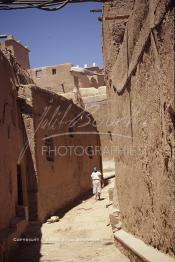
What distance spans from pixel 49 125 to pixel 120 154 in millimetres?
5633

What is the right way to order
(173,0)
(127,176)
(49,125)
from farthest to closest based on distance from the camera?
(49,125), (127,176), (173,0)

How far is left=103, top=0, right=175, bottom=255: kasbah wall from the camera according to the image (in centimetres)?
398

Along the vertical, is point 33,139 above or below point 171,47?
below

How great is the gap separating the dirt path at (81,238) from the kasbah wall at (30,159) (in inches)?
27.9

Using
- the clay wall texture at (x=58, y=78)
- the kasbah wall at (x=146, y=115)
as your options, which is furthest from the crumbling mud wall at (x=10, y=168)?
the clay wall texture at (x=58, y=78)

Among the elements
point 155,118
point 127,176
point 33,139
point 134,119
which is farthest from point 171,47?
point 33,139

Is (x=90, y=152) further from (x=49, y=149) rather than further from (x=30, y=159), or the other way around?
(x=30, y=159)

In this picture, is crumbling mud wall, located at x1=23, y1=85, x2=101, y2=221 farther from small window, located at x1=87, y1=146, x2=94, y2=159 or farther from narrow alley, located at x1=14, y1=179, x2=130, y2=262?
narrow alley, located at x1=14, y1=179, x2=130, y2=262

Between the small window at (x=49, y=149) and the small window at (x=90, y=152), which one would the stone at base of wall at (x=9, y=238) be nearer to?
the small window at (x=49, y=149)

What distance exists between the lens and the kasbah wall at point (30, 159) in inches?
330

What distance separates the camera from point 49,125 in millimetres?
12812

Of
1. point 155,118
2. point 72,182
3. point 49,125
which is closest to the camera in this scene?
point 155,118

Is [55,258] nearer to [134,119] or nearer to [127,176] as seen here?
[127,176]

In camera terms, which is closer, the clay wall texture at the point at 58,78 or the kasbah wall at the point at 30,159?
the kasbah wall at the point at 30,159
